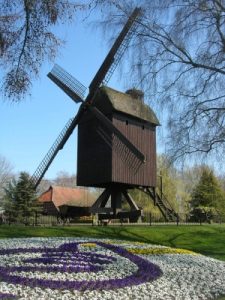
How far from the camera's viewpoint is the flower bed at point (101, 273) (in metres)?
8.95

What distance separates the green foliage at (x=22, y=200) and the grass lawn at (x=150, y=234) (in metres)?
10.3

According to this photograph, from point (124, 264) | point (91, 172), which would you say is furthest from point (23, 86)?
point (91, 172)

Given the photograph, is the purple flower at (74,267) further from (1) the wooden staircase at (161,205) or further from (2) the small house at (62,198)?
(2) the small house at (62,198)

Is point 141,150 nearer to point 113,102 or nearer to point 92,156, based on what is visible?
point 92,156

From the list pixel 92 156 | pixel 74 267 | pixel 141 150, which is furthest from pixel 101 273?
pixel 141 150

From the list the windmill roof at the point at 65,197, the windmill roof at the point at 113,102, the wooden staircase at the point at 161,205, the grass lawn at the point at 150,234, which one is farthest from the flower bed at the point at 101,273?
the windmill roof at the point at 65,197

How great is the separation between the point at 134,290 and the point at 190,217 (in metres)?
32.2

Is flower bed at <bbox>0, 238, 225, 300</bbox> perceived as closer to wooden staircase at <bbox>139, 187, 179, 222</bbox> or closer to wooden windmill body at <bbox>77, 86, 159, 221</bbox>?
wooden windmill body at <bbox>77, 86, 159, 221</bbox>

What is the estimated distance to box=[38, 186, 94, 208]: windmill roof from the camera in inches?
1888

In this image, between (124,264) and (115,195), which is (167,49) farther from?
(115,195)

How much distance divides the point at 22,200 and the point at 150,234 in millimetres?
13566

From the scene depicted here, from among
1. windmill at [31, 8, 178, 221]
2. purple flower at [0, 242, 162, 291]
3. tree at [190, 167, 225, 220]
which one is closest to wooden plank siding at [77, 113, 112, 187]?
Result: windmill at [31, 8, 178, 221]

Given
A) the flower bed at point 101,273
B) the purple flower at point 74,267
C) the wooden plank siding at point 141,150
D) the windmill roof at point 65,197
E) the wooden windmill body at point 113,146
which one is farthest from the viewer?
the windmill roof at point 65,197

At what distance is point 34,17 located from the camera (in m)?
7.70
